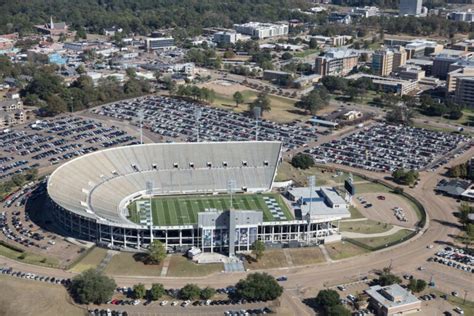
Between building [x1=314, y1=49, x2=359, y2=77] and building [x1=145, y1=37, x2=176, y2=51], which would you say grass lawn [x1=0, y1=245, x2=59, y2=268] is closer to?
building [x1=314, y1=49, x2=359, y2=77]

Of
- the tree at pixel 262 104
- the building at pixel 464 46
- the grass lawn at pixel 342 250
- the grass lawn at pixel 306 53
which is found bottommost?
the grass lawn at pixel 342 250

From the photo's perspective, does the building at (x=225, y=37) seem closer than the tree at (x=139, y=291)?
No

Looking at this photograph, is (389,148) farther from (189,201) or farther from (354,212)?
(189,201)

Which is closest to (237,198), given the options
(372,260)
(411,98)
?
(372,260)

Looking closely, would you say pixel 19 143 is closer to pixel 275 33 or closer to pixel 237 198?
pixel 237 198

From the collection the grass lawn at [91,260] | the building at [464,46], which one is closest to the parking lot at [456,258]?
the grass lawn at [91,260]

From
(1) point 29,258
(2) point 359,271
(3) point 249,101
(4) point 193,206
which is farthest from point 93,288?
(3) point 249,101

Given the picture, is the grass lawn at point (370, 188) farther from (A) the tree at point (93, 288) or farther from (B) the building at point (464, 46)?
(B) the building at point (464, 46)
